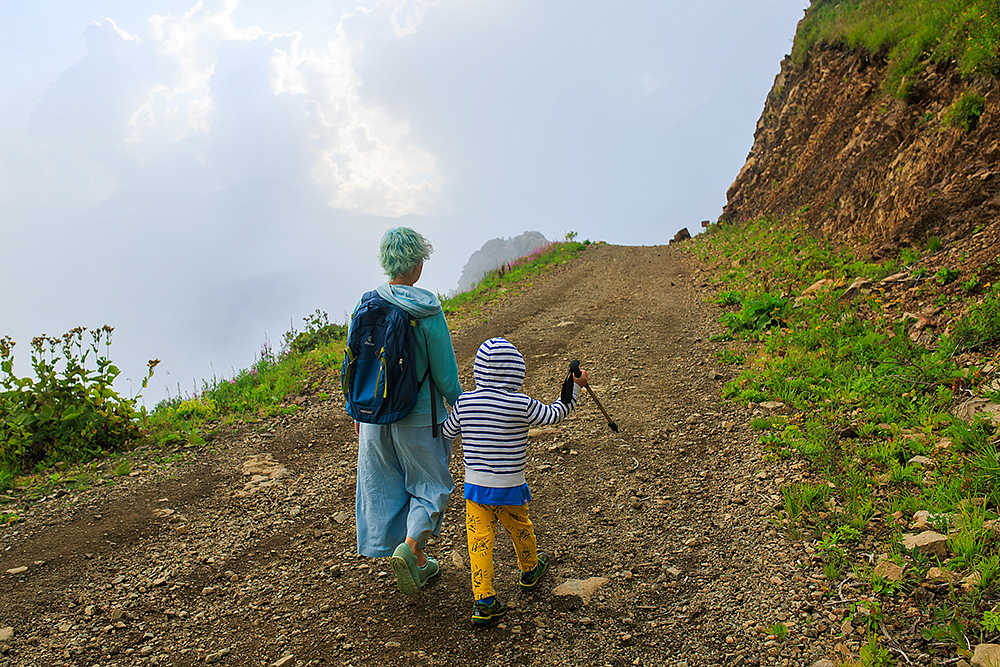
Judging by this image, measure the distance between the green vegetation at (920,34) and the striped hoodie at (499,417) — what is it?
871cm

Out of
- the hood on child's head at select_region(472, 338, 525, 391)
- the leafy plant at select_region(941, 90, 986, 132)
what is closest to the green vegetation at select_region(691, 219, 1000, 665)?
the leafy plant at select_region(941, 90, 986, 132)

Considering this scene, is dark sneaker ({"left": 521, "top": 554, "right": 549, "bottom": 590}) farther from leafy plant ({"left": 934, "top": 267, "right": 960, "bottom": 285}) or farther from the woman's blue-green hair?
leafy plant ({"left": 934, "top": 267, "right": 960, "bottom": 285})

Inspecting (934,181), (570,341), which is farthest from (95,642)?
(934,181)

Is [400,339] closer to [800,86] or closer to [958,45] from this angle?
[958,45]

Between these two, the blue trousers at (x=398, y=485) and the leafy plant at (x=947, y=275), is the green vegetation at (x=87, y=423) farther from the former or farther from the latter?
the leafy plant at (x=947, y=275)

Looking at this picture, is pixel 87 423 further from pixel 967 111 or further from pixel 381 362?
pixel 967 111

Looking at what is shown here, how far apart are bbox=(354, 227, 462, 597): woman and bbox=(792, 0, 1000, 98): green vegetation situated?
29.2ft

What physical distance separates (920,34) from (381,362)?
37.6ft

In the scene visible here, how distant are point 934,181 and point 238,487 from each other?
970 centimetres

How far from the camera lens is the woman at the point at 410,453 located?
367 cm

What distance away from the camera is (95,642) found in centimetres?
362

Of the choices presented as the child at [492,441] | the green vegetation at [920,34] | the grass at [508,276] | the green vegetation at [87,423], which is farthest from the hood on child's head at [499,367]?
the grass at [508,276]

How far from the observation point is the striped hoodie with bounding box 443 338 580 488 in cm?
344

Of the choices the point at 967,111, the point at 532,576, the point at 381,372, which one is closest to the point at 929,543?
the point at 532,576
